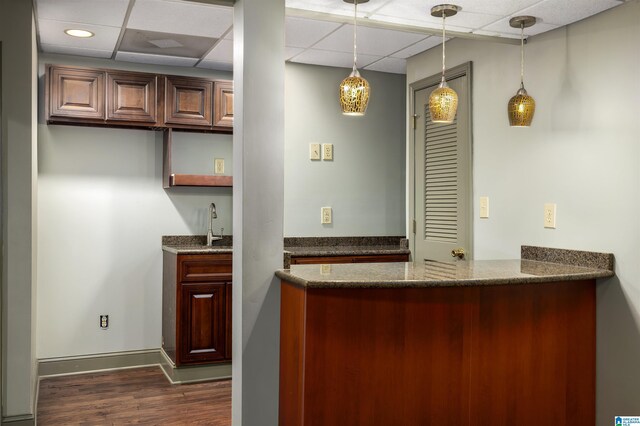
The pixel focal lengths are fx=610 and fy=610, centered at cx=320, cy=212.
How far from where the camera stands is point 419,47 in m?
4.29

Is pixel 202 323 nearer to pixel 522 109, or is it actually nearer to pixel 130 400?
pixel 130 400

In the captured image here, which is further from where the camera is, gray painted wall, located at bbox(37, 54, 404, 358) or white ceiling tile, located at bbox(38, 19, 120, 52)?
gray painted wall, located at bbox(37, 54, 404, 358)

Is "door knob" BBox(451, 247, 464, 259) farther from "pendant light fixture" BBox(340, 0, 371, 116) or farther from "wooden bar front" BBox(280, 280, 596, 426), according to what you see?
"pendant light fixture" BBox(340, 0, 371, 116)

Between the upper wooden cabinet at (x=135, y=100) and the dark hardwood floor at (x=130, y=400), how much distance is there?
187 cm

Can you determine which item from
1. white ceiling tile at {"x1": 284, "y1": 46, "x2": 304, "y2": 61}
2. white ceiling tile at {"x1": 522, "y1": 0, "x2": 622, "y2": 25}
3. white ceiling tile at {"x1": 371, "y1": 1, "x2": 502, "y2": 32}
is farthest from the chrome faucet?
white ceiling tile at {"x1": 522, "y1": 0, "x2": 622, "y2": 25}

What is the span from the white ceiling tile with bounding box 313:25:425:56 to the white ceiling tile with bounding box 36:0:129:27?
4.34 feet

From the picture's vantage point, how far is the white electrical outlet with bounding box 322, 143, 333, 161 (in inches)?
196

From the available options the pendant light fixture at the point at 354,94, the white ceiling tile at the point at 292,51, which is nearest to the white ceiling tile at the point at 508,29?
the pendant light fixture at the point at 354,94

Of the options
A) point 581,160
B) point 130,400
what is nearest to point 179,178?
point 130,400

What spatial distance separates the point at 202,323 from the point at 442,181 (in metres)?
2.00

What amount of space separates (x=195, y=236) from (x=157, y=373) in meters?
1.10

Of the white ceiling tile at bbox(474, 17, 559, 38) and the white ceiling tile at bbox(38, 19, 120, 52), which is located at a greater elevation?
the white ceiling tile at bbox(38, 19, 120, 52)

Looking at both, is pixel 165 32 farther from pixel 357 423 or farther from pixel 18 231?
pixel 357 423

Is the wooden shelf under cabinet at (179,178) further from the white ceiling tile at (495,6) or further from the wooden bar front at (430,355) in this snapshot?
the white ceiling tile at (495,6)
